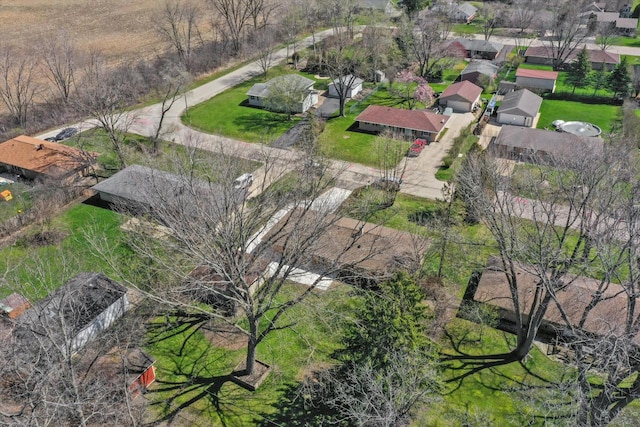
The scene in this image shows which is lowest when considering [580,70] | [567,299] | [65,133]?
[567,299]

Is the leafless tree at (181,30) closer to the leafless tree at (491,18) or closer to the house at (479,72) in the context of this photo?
the house at (479,72)

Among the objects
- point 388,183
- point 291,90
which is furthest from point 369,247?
point 291,90

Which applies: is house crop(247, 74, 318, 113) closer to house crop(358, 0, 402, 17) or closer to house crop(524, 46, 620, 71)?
house crop(524, 46, 620, 71)

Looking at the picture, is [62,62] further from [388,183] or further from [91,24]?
[388,183]

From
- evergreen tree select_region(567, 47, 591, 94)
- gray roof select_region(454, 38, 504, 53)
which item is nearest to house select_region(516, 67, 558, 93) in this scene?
evergreen tree select_region(567, 47, 591, 94)

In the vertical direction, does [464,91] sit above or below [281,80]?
below

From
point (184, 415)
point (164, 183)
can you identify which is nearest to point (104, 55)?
point (164, 183)
